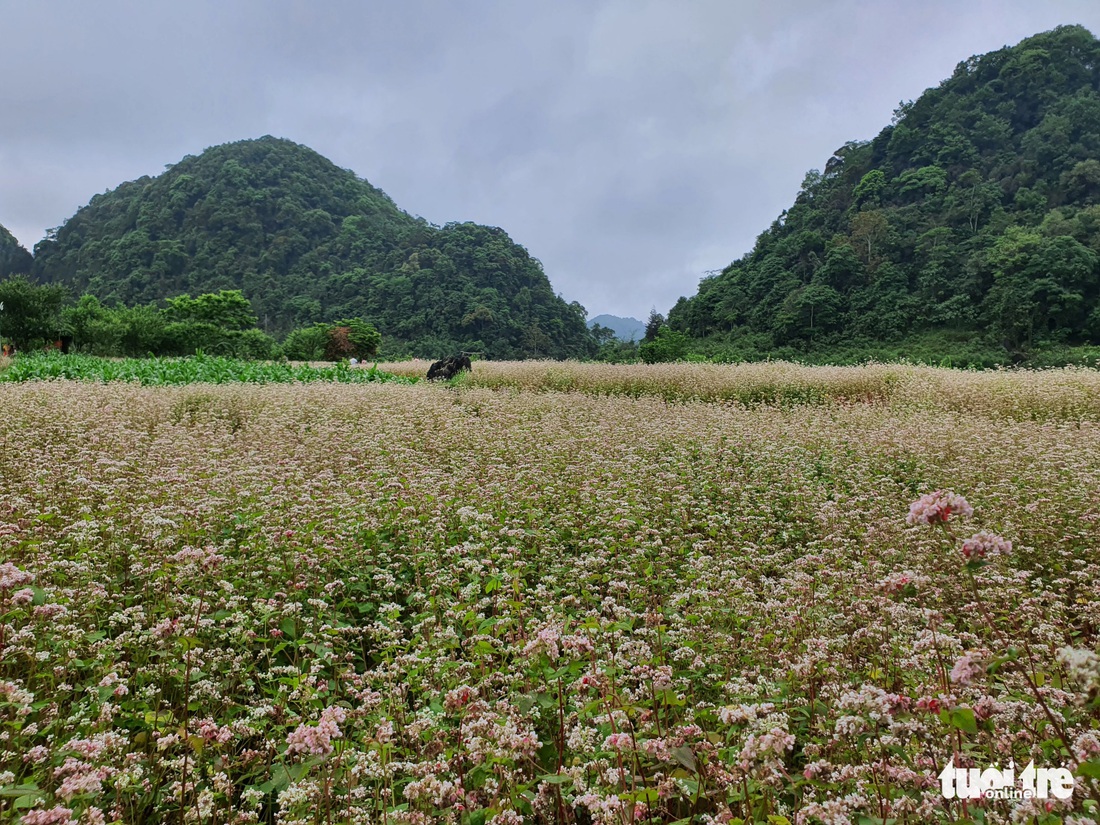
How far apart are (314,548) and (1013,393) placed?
13.5m

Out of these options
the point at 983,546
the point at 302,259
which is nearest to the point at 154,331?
the point at 983,546

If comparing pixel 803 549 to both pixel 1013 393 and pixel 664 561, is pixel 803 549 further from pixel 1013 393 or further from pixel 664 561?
pixel 1013 393

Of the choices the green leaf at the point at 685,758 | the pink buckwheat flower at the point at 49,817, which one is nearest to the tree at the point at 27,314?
the pink buckwheat flower at the point at 49,817

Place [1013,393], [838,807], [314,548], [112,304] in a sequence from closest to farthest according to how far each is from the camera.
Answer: [838,807] < [314,548] < [1013,393] < [112,304]

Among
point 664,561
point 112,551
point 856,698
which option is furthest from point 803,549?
point 112,551

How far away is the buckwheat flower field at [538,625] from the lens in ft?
5.41

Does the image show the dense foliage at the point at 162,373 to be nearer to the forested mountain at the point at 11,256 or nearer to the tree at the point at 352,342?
the tree at the point at 352,342

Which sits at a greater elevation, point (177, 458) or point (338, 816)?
point (177, 458)

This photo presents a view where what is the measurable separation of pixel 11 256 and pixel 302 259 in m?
48.3

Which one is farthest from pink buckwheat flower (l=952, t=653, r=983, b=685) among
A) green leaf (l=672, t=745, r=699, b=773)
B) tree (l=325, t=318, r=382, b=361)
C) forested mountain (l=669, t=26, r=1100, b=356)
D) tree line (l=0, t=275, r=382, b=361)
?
forested mountain (l=669, t=26, r=1100, b=356)

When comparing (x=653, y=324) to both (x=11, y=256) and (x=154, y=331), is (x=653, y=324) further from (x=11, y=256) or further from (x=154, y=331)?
(x=11, y=256)

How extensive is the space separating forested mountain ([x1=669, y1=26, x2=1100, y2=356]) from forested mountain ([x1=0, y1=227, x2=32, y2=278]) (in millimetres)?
96965

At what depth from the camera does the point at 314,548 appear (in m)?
3.57

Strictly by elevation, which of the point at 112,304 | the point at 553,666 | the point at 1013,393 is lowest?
the point at 553,666
